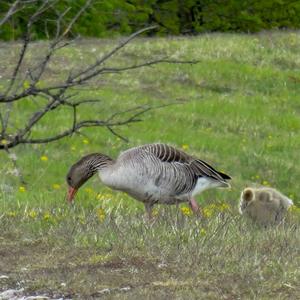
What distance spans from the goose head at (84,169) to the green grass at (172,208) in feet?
0.78

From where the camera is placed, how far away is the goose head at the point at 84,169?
10.3 metres

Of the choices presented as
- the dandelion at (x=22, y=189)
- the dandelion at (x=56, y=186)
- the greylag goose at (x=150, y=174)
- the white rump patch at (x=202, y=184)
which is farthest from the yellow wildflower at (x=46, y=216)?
the dandelion at (x=56, y=186)

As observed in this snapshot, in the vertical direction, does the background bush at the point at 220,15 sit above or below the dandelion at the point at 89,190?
below

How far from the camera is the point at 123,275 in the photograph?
6.30m

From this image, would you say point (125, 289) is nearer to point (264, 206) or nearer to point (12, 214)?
point (12, 214)

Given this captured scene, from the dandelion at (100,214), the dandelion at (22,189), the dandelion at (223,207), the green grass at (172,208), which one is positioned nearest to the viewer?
the green grass at (172,208)

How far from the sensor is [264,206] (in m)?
10.3

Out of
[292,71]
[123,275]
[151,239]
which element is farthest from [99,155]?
[292,71]

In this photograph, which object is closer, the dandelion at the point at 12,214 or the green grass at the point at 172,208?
the green grass at the point at 172,208

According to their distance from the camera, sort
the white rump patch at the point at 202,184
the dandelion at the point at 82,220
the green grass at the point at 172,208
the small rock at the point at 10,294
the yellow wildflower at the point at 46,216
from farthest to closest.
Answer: the white rump patch at the point at 202,184 → the yellow wildflower at the point at 46,216 → the dandelion at the point at 82,220 → the green grass at the point at 172,208 → the small rock at the point at 10,294

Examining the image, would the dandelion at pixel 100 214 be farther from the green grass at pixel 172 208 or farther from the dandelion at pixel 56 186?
the dandelion at pixel 56 186

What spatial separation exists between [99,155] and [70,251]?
11.7ft

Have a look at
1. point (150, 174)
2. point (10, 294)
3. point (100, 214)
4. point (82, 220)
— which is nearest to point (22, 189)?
point (150, 174)

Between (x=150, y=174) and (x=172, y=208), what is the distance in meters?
1.09
